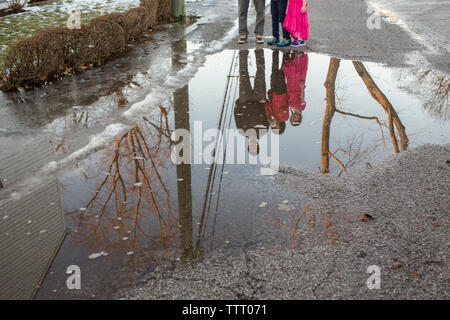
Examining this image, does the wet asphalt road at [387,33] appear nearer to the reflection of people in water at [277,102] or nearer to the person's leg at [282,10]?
the person's leg at [282,10]

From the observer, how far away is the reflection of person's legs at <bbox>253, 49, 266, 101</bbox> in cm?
651

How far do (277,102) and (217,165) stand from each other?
2.14 m

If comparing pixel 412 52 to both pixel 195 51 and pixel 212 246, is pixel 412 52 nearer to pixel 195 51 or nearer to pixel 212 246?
pixel 195 51

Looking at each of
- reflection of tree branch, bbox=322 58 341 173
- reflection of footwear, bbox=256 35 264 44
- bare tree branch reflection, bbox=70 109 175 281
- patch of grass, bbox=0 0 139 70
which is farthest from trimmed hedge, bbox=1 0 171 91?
reflection of tree branch, bbox=322 58 341 173

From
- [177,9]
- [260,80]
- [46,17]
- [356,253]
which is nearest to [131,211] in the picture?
[356,253]

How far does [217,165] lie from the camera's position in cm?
447

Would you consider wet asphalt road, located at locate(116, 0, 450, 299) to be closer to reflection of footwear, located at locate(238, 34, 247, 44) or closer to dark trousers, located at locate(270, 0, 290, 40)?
dark trousers, located at locate(270, 0, 290, 40)

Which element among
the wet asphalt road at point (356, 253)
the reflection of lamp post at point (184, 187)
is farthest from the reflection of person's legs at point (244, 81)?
the wet asphalt road at point (356, 253)

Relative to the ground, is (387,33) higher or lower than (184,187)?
higher

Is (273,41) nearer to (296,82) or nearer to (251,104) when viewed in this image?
(296,82)

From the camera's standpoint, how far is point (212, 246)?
323 centimetres

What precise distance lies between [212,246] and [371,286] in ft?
3.68

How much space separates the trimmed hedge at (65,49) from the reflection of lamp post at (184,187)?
7.23ft
